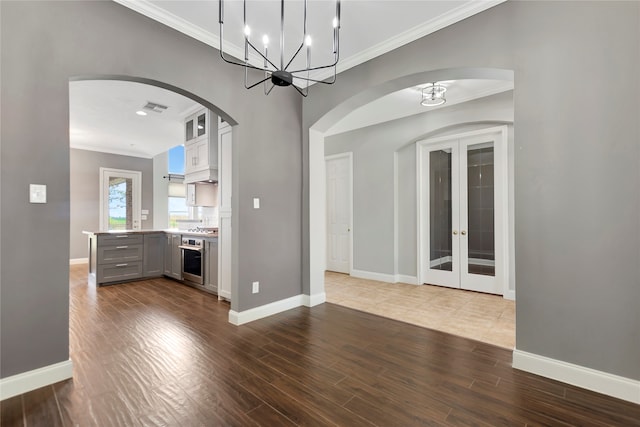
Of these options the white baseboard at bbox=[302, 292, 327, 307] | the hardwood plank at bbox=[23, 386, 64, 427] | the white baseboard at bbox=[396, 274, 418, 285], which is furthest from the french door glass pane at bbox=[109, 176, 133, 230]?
the white baseboard at bbox=[396, 274, 418, 285]

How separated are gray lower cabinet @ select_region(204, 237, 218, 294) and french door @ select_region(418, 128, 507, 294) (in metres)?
3.38

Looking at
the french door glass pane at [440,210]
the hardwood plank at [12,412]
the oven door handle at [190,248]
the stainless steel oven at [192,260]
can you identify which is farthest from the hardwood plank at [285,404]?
the french door glass pane at [440,210]

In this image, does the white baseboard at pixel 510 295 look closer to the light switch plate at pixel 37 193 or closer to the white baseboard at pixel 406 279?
the white baseboard at pixel 406 279

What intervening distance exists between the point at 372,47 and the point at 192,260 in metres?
4.10

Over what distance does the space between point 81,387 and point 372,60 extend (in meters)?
3.81

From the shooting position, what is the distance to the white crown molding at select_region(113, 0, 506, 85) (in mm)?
2420

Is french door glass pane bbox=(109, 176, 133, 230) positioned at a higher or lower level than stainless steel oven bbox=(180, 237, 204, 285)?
higher

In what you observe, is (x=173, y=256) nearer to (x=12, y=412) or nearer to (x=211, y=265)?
(x=211, y=265)

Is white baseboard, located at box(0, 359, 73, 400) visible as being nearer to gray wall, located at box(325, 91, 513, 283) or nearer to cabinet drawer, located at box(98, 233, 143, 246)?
cabinet drawer, located at box(98, 233, 143, 246)

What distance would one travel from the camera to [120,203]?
311 inches

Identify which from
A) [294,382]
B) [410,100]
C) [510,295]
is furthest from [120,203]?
[510,295]

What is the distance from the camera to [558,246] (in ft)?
7.01

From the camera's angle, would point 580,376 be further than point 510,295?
No

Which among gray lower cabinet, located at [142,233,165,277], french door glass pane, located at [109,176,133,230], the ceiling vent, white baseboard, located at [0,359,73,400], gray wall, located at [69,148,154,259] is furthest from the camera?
french door glass pane, located at [109,176,133,230]
